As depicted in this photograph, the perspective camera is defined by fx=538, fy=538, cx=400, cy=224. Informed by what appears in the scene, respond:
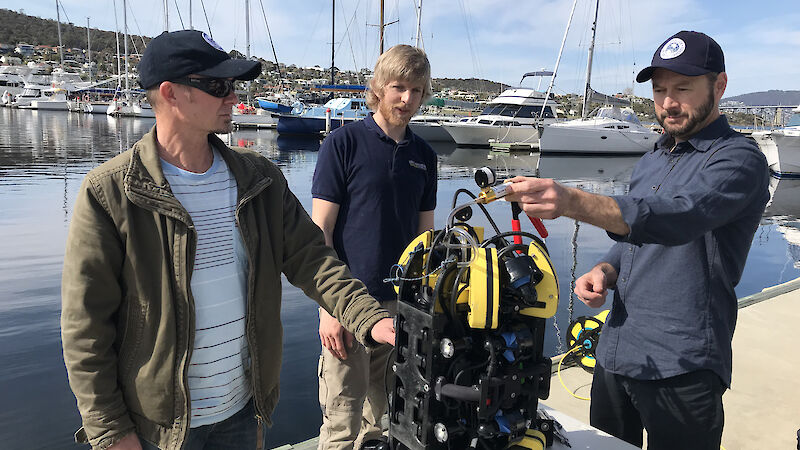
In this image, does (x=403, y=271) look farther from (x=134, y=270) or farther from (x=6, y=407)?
(x=6, y=407)

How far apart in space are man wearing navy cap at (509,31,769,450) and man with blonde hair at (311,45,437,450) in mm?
1012

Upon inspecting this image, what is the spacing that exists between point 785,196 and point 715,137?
20511 mm

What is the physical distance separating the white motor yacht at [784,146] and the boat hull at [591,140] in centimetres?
595

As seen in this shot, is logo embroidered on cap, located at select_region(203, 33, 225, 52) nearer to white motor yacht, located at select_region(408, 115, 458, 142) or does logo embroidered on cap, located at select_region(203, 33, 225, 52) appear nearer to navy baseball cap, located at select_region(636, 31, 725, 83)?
navy baseball cap, located at select_region(636, 31, 725, 83)

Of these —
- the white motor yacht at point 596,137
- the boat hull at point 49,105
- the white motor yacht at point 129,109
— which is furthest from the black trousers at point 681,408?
the boat hull at point 49,105

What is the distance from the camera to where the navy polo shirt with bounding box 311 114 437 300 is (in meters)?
2.52

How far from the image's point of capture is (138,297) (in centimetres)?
155

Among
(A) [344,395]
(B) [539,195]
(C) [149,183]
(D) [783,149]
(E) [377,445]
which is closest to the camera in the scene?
(B) [539,195]

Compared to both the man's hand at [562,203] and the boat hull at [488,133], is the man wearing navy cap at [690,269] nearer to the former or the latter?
the man's hand at [562,203]

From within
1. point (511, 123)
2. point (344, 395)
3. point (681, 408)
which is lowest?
point (344, 395)

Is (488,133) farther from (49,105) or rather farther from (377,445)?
(49,105)

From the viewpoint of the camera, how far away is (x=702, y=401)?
192cm

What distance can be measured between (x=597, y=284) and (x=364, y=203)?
1.09m

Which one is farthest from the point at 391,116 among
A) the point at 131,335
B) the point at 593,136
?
the point at 593,136
